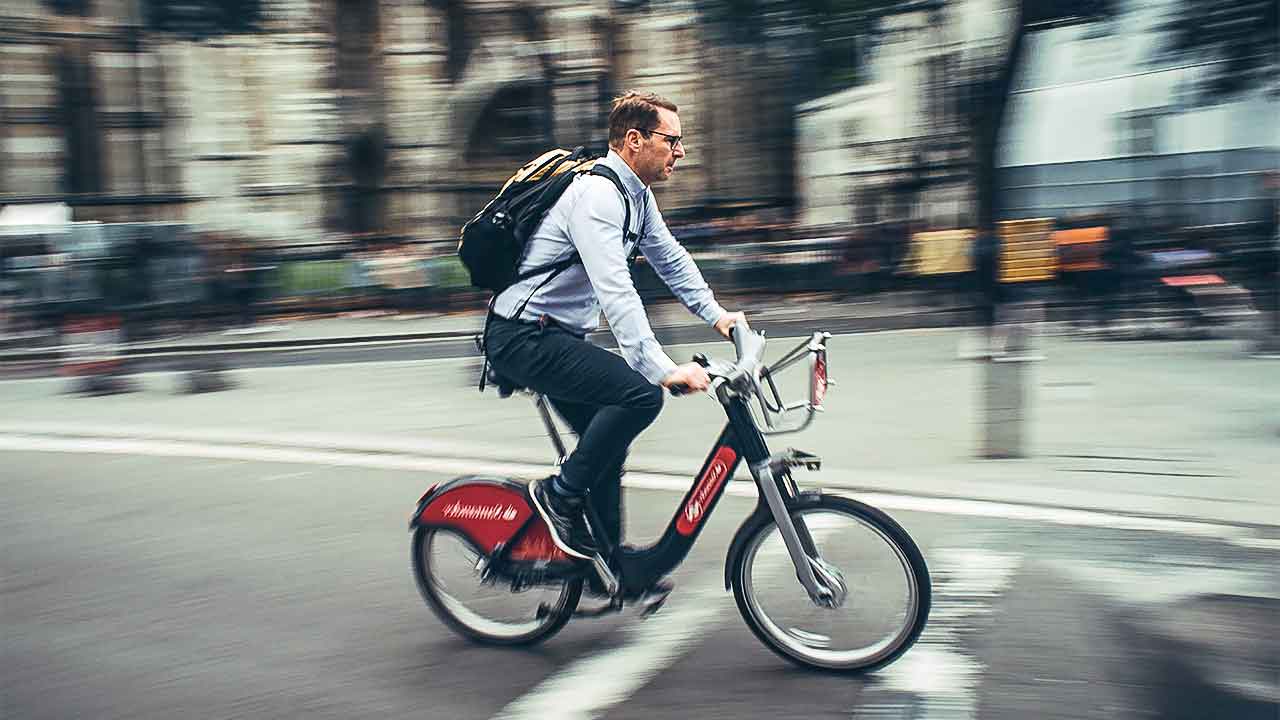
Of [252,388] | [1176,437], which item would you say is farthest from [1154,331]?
[252,388]

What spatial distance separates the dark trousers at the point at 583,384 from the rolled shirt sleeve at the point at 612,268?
11 cm

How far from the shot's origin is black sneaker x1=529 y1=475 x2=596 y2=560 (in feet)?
13.9

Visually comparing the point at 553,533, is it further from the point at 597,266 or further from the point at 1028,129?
the point at 1028,129

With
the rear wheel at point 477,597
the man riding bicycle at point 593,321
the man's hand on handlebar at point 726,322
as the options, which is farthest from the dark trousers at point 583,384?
the rear wheel at point 477,597

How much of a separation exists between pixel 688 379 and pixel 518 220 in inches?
30.2

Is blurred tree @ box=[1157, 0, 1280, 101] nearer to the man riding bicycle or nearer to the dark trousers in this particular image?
the man riding bicycle

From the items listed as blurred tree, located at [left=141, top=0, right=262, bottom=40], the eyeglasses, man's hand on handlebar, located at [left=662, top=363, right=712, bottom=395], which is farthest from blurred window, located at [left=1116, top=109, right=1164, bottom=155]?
man's hand on handlebar, located at [left=662, top=363, right=712, bottom=395]

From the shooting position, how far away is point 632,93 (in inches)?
161

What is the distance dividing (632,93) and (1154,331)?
10.8m

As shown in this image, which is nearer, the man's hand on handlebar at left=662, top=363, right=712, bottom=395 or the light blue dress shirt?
the man's hand on handlebar at left=662, top=363, right=712, bottom=395

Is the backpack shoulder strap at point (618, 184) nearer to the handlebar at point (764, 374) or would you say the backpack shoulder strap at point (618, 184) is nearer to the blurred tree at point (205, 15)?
the handlebar at point (764, 374)

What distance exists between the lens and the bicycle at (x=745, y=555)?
12.9 feet

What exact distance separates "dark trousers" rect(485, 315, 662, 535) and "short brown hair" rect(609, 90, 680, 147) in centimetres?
64

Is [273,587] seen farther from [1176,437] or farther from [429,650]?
[1176,437]
